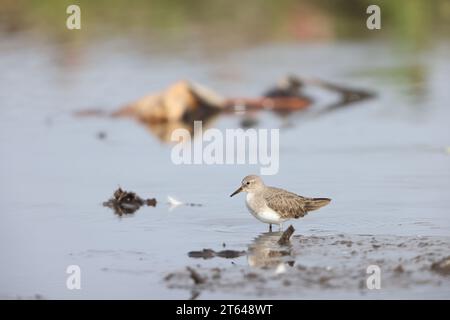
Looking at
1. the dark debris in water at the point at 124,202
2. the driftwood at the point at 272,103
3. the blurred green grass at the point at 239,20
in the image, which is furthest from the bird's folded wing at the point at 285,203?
the blurred green grass at the point at 239,20

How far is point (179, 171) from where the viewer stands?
16875mm

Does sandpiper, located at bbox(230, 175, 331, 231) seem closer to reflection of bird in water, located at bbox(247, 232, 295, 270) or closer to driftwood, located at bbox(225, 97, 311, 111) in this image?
reflection of bird in water, located at bbox(247, 232, 295, 270)

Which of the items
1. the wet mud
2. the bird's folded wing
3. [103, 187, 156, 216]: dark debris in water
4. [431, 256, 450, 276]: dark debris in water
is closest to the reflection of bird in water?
the wet mud

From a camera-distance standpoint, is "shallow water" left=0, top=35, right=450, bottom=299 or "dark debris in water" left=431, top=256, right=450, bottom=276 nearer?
"dark debris in water" left=431, top=256, right=450, bottom=276

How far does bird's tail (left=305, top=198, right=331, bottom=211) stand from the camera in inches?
530

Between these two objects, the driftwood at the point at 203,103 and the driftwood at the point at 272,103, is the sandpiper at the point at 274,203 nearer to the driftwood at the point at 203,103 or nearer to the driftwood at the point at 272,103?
the driftwood at the point at 203,103

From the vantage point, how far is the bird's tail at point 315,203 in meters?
13.5

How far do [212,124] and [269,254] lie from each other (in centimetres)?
877

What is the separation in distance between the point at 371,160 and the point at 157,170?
3.01 m

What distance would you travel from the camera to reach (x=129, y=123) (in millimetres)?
21234

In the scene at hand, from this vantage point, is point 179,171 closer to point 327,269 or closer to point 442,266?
point 327,269

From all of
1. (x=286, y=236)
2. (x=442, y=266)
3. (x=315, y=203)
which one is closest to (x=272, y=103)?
(x=315, y=203)

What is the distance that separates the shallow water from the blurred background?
0.12 ft
